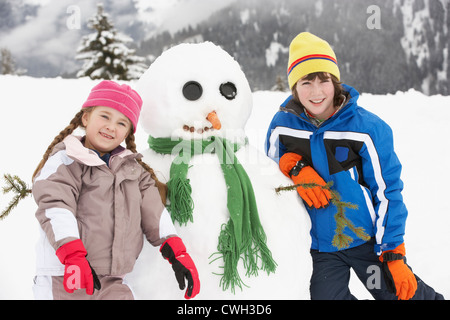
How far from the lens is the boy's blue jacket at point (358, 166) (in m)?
1.99

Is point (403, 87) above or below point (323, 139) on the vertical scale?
above

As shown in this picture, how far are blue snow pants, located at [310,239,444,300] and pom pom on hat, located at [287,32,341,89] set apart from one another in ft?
3.54

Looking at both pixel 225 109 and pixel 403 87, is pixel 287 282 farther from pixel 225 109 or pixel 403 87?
pixel 403 87

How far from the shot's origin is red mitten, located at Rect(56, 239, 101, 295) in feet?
4.50

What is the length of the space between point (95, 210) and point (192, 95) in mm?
756

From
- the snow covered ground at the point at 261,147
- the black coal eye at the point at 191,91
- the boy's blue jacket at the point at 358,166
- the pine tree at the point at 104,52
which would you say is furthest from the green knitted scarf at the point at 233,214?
the pine tree at the point at 104,52

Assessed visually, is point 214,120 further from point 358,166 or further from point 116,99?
point 358,166

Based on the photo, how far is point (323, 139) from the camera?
6.72ft

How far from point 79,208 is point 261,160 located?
1.02 meters

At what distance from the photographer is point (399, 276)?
2016 millimetres

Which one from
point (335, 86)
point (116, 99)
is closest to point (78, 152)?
point (116, 99)

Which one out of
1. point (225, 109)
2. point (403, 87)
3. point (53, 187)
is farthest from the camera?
point (403, 87)
